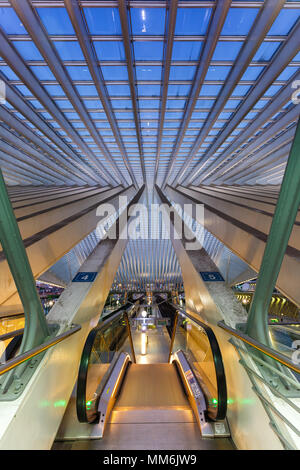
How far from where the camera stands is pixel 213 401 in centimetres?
207

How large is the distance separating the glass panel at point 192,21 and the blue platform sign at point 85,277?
25.2 feet

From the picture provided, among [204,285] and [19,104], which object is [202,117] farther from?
[204,285]

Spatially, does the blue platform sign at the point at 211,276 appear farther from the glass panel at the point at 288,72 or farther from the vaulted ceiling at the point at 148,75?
the glass panel at the point at 288,72

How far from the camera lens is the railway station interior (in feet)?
5.35

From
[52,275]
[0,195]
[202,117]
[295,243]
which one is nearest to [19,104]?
[52,275]

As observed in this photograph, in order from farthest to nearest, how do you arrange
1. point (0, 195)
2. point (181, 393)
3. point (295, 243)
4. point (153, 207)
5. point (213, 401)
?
point (153, 207) < point (295, 243) < point (181, 393) < point (213, 401) < point (0, 195)

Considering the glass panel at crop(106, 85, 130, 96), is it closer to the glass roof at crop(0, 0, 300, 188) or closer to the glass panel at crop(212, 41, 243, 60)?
the glass roof at crop(0, 0, 300, 188)

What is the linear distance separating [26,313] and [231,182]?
20918 mm

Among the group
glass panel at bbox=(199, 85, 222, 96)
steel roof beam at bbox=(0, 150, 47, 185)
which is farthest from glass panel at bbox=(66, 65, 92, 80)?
steel roof beam at bbox=(0, 150, 47, 185)

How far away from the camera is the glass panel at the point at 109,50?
22.5 ft

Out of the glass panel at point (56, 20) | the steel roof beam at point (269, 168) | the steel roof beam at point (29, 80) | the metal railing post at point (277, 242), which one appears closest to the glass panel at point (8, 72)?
the steel roof beam at point (29, 80)

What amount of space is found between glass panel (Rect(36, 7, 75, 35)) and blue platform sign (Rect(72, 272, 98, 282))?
23.9 ft

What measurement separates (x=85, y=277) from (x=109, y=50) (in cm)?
803

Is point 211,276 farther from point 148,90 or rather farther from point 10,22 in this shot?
point 148,90
